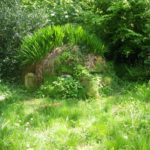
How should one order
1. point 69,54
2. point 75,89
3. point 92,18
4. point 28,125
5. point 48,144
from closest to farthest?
point 48,144 → point 28,125 → point 75,89 → point 69,54 → point 92,18

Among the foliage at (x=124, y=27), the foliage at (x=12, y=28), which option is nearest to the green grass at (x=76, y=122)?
the foliage at (x=124, y=27)

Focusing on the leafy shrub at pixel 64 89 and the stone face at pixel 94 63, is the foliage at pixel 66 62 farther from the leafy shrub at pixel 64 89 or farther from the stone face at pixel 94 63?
the leafy shrub at pixel 64 89

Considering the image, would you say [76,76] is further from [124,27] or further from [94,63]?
[124,27]

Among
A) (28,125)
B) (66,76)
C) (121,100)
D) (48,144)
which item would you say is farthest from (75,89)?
(48,144)

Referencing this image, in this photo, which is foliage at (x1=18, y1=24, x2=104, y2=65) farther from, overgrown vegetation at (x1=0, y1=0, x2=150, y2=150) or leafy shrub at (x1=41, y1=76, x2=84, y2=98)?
leafy shrub at (x1=41, y1=76, x2=84, y2=98)

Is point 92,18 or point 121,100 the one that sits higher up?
point 92,18

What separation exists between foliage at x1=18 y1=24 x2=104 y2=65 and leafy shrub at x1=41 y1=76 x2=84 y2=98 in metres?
0.89

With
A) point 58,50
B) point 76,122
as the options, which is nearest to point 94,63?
point 58,50

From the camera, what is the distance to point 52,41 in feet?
27.4

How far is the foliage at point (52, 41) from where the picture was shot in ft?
27.2

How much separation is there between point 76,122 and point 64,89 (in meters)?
1.68

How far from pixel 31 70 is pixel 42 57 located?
491 mm

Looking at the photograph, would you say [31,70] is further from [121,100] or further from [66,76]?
[121,100]

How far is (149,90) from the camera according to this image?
7.26 m
